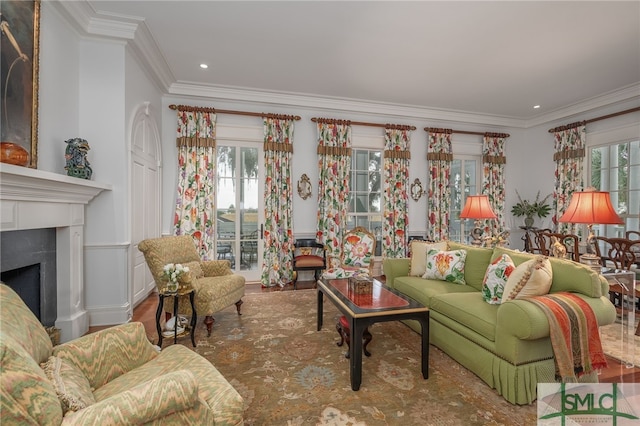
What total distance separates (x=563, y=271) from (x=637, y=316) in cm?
230

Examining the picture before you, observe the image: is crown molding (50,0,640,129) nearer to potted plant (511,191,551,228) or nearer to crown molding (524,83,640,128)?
crown molding (524,83,640,128)

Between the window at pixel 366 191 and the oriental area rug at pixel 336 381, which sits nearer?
the oriental area rug at pixel 336 381

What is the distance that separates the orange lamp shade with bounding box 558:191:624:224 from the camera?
270 cm

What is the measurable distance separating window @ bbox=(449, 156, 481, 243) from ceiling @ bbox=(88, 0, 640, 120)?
1.50 meters

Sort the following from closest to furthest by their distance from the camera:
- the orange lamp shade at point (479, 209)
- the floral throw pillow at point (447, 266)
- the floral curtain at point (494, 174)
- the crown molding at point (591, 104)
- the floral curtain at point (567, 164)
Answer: the floral throw pillow at point (447, 266) < the orange lamp shade at point (479, 209) < the crown molding at point (591, 104) < the floral curtain at point (567, 164) < the floral curtain at point (494, 174)

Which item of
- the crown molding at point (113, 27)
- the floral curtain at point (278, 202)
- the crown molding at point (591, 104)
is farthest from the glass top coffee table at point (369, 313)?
the crown molding at point (591, 104)

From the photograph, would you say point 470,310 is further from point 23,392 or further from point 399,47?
point 399,47

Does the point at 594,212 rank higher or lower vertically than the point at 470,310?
higher

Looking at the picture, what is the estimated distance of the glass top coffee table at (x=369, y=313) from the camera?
223cm

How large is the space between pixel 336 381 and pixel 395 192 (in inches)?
165

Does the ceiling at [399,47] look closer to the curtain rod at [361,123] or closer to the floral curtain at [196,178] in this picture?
the curtain rod at [361,123]

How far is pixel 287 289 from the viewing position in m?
5.02

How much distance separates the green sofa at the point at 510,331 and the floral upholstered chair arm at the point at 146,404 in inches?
78.3

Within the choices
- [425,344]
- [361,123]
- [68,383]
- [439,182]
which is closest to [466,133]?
[439,182]
